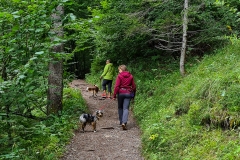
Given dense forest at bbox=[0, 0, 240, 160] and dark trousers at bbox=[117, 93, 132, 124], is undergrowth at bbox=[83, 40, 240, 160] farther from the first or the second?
dark trousers at bbox=[117, 93, 132, 124]

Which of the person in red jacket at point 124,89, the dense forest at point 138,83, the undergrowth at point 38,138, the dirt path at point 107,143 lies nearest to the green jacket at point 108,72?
the dense forest at point 138,83

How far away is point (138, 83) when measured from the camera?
536 inches

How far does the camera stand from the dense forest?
4.64 meters

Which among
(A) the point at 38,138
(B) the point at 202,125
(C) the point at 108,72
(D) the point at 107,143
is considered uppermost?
(C) the point at 108,72

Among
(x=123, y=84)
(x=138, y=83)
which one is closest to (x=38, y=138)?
(x=123, y=84)

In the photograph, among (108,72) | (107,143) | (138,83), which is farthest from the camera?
(108,72)

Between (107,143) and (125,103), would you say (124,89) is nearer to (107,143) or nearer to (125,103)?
(125,103)

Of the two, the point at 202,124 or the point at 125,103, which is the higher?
the point at 202,124

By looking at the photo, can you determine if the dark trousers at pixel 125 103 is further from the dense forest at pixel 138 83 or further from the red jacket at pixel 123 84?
the dense forest at pixel 138 83

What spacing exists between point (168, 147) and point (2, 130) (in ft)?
11.8

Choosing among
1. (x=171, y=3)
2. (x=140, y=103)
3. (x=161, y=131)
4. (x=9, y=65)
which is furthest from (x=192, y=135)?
(x=171, y=3)

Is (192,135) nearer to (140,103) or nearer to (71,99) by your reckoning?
(140,103)

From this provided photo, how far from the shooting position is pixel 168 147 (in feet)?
20.6

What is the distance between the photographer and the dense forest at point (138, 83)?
183 inches
